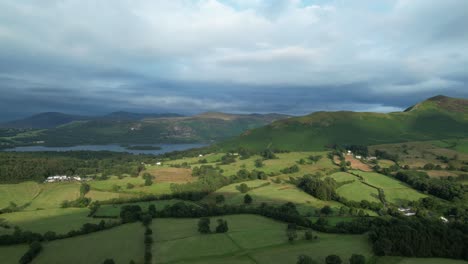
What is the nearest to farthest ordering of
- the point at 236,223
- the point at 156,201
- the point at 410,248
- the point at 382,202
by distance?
the point at 410,248, the point at 236,223, the point at 382,202, the point at 156,201

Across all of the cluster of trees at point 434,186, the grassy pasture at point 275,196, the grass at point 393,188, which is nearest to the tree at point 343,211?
the grassy pasture at point 275,196

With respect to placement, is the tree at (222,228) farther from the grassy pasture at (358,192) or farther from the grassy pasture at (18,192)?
the grassy pasture at (18,192)

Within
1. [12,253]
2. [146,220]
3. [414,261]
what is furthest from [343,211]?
[12,253]

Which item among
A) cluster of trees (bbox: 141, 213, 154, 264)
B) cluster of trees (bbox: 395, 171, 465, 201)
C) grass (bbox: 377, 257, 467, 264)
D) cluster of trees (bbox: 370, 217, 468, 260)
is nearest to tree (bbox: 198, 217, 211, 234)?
cluster of trees (bbox: 141, 213, 154, 264)

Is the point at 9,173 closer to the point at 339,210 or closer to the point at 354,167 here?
the point at 339,210

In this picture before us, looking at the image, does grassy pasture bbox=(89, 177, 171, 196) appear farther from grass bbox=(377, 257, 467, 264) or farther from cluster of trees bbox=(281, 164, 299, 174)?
grass bbox=(377, 257, 467, 264)

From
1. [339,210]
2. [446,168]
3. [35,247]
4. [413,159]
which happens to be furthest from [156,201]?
[413,159]
